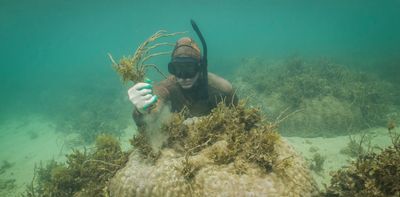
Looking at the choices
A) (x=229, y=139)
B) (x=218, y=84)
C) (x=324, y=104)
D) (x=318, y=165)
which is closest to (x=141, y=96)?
(x=229, y=139)

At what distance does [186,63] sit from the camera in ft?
16.3

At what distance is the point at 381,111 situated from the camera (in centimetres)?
1218

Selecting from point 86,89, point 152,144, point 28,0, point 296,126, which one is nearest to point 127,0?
point 28,0

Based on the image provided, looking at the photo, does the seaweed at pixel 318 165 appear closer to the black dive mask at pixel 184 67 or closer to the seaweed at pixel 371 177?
the black dive mask at pixel 184 67

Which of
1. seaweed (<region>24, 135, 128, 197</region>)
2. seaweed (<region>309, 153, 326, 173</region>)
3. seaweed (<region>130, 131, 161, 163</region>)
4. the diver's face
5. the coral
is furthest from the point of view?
seaweed (<region>309, 153, 326, 173</region>)

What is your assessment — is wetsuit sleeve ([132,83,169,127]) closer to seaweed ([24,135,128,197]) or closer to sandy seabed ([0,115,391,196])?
seaweed ([24,135,128,197])

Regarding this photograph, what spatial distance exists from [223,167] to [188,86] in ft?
8.01

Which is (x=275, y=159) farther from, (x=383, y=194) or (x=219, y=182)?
(x=383, y=194)

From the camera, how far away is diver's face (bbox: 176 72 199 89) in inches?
205

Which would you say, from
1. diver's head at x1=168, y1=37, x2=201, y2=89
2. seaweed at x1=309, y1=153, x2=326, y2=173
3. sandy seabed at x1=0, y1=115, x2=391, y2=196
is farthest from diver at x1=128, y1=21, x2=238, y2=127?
seaweed at x1=309, y1=153, x2=326, y2=173

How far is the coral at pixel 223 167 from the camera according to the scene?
300 centimetres

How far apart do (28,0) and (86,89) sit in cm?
1852

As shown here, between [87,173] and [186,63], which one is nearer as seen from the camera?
[87,173]

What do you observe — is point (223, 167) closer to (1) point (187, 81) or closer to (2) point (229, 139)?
(2) point (229, 139)
